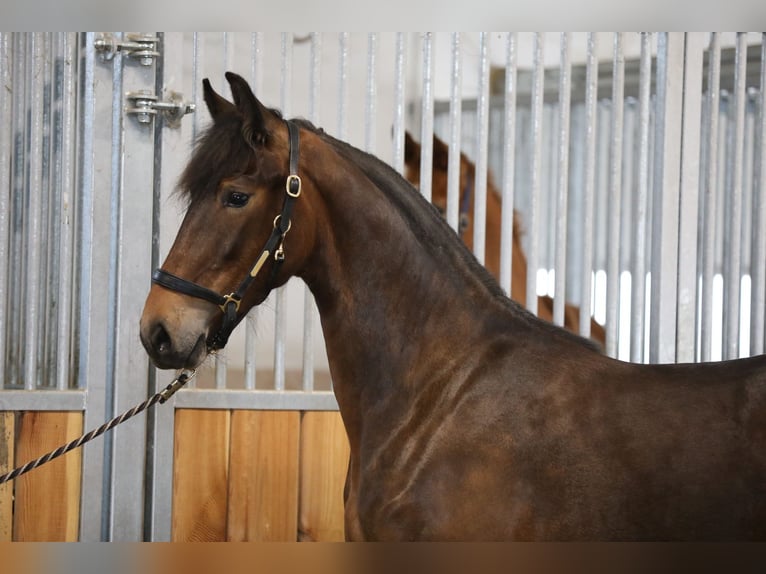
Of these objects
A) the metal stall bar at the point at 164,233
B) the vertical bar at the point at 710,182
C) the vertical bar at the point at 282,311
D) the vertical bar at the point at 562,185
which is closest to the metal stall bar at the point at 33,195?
the metal stall bar at the point at 164,233

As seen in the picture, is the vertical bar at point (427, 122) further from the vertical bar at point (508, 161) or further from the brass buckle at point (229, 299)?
the brass buckle at point (229, 299)

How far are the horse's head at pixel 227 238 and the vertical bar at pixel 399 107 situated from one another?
85cm

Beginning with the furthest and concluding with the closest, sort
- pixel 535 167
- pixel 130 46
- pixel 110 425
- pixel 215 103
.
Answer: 1. pixel 535 167
2. pixel 130 46
3. pixel 110 425
4. pixel 215 103

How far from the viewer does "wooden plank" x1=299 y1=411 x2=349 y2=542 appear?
8.00ft

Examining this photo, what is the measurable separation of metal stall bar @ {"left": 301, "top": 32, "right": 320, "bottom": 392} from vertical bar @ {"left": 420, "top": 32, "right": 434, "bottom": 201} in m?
0.33

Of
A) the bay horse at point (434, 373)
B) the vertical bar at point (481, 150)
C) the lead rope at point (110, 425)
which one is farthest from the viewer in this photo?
the vertical bar at point (481, 150)

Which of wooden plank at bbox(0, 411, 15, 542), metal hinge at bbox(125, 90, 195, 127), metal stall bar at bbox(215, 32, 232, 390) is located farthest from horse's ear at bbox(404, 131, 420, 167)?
wooden plank at bbox(0, 411, 15, 542)

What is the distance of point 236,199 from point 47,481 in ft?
4.41

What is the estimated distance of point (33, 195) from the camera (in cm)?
239

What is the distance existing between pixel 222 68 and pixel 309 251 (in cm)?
109

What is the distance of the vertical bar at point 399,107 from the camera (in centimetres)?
243

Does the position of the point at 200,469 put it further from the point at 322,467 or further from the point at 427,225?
the point at 427,225

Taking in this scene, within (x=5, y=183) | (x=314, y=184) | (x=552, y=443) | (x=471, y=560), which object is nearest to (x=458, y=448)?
(x=552, y=443)

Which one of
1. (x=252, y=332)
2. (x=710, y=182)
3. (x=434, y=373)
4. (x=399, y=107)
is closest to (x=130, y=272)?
(x=252, y=332)
